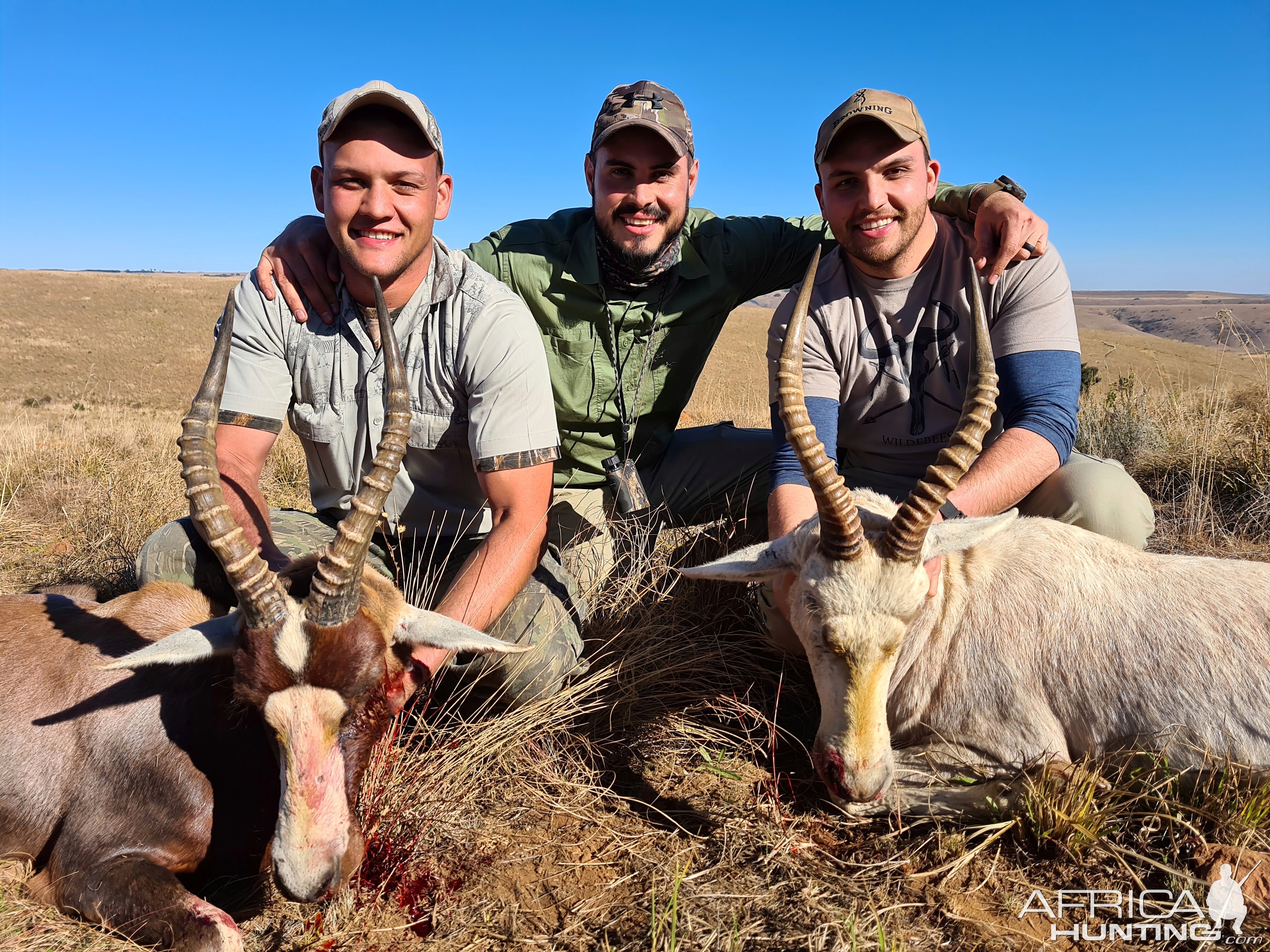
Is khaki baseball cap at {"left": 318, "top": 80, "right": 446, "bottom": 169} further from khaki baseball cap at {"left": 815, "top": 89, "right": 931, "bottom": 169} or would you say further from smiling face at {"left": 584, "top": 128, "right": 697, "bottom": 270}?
khaki baseball cap at {"left": 815, "top": 89, "right": 931, "bottom": 169}

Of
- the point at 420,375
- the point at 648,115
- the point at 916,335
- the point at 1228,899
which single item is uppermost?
the point at 648,115

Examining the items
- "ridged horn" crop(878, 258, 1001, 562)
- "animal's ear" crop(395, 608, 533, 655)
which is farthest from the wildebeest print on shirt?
"animal's ear" crop(395, 608, 533, 655)

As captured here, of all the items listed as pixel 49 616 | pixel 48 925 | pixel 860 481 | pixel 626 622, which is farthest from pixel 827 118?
pixel 48 925

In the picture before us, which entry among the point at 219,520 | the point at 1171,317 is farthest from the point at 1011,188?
the point at 1171,317

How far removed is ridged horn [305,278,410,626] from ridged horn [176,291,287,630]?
0.16 m

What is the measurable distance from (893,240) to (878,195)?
289 mm

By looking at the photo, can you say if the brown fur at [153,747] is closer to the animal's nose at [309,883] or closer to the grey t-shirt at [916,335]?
the animal's nose at [309,883]

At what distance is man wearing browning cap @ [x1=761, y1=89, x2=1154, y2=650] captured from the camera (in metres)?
4.84

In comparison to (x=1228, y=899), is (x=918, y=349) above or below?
above

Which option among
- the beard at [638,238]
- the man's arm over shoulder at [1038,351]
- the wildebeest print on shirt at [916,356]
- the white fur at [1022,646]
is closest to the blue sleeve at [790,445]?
the wildebeest print on shirt at [916,356]

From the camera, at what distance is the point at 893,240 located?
16.7 feet

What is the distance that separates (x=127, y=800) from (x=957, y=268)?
543 centimetres

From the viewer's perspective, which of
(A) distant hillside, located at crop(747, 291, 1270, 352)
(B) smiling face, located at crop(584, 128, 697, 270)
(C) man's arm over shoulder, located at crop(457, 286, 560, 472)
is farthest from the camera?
(A) distant hillside, located at crop(747, 291, 1270, 352)

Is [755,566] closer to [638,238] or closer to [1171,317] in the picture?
[638,238]
